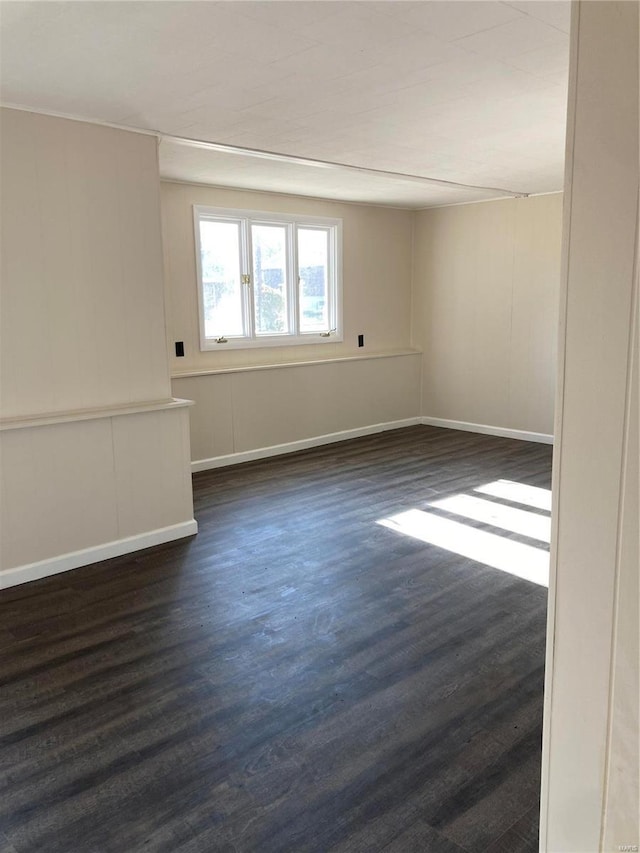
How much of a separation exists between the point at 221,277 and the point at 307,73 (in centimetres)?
319

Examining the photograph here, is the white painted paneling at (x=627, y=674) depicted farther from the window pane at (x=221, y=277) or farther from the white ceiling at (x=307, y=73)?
the window pane at (x=221, y=277)

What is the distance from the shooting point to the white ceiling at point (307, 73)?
7.19 ft

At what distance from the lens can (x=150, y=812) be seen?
6.13 feet

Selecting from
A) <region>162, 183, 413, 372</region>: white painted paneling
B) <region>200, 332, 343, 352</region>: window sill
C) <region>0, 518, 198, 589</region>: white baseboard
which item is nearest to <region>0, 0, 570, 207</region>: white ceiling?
<region>162, 183, 413, 372</region>: white painted paneling

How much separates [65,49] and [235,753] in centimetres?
265

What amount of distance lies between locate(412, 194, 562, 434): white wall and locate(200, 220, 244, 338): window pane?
8.03ft

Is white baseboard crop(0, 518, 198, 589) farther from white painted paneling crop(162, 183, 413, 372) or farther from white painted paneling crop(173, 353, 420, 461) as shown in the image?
white painted paneling crop(162, 183, 413, 372)

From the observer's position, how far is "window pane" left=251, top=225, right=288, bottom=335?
605 cm

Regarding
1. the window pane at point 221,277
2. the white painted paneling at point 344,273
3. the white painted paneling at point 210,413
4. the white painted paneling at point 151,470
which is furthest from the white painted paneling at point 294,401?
the white painted paneling at point 151,470

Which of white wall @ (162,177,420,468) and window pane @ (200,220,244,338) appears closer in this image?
white wall @ (162,177,420,468)

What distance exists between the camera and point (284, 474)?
5531 millimetres

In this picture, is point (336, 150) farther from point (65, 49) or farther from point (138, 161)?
point (65, 49)

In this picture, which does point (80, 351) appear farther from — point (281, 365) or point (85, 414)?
point (281, 365)

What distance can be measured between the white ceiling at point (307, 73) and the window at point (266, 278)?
132 centimetres
